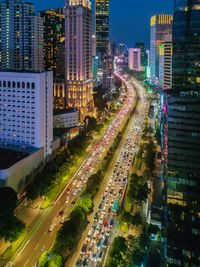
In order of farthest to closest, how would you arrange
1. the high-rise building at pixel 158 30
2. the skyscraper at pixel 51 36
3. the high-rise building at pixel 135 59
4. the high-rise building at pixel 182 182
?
the high-rise building at pixel 135 59, the high-rise building at pixel 158 30, the skyscraper at pixel 51 36, the high-rise building at pixel 182 182

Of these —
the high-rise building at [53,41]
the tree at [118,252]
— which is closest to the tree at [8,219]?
the tree at [118,252]

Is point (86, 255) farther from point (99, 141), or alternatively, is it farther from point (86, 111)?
point (86, 111)

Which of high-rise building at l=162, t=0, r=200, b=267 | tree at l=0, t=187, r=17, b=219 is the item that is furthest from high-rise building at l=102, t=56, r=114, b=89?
high-rise building at l=162, t=0, r=200, b=267

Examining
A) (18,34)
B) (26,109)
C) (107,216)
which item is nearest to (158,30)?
(18,34)

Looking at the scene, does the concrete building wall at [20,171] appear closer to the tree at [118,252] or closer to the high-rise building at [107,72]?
the tree at [118,252]

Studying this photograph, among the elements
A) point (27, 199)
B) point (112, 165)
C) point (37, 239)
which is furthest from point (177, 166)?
point (112, 165)

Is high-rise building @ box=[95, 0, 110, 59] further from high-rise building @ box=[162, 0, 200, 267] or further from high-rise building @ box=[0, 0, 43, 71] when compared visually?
high-rise building @ box=[162, 0, 200, 267]

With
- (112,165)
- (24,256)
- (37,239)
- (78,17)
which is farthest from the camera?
(78,17)
